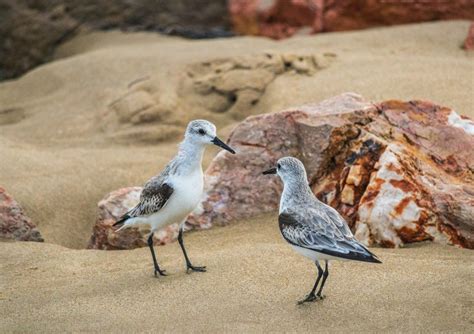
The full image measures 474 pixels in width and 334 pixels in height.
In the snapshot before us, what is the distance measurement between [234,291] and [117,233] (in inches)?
73.2

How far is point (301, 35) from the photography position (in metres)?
11.5

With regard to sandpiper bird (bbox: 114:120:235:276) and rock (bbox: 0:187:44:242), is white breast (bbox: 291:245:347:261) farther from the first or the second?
rock (bbox: 0:187:44:242)

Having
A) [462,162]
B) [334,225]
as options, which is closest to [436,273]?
[334,225]

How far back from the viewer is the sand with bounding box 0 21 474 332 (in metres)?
4.79

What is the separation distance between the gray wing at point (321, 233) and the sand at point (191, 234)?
0.34 m

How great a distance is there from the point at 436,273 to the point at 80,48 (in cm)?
833

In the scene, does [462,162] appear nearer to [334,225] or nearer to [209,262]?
[334,225]

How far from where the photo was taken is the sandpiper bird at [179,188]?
578 cm

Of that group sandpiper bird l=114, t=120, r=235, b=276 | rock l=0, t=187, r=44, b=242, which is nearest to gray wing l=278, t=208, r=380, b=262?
sandpiper bird l=114, t=120, r=235, b=276

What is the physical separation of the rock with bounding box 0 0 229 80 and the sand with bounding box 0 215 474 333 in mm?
6672

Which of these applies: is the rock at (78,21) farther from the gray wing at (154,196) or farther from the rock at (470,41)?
the gray wing at (154,196)

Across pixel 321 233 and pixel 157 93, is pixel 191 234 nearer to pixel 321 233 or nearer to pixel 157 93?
pixel 321 233

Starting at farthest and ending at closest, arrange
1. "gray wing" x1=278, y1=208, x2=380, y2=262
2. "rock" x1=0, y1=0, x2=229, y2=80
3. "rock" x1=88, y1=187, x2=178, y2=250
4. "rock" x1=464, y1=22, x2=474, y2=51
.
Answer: "rock" x1=0, y1=0, x2=229, y2=80
"rock" x1=464, y1=22, x2=474, y2=51
"rock" x1=88, y1=187, x2=178, y2=250
"gray wing" x1=278, y1=208, x2=380, y2=262

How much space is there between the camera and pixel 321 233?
4957 mm
